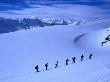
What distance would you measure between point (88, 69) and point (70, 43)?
3047 centimetres

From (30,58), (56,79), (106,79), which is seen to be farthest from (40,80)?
(30,58)

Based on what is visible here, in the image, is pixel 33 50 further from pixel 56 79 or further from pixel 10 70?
pixel 56 79

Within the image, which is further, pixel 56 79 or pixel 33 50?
pixel 33 50

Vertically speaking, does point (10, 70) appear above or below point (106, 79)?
below

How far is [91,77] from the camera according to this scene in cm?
2355

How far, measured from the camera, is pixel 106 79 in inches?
865

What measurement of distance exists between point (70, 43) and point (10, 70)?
880 inches

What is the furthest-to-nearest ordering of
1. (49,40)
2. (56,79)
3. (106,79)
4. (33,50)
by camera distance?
1. (49,40)
2. (33,50)
3. (56,79)
4. (106,79)

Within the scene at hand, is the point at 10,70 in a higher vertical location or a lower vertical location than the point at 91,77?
lower

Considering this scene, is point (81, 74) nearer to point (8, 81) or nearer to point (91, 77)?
point (91, 77)

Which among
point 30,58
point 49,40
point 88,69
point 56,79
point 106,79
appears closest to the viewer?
point 106,79

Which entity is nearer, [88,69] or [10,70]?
[88,69]

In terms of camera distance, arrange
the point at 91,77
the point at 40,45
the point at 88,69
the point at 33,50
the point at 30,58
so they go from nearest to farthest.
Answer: the point at 91,77, the point at 88,69, the point at 30,58, the point at 33,50, the point at 40,45

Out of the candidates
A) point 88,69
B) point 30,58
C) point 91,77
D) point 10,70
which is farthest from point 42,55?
point 91,77
